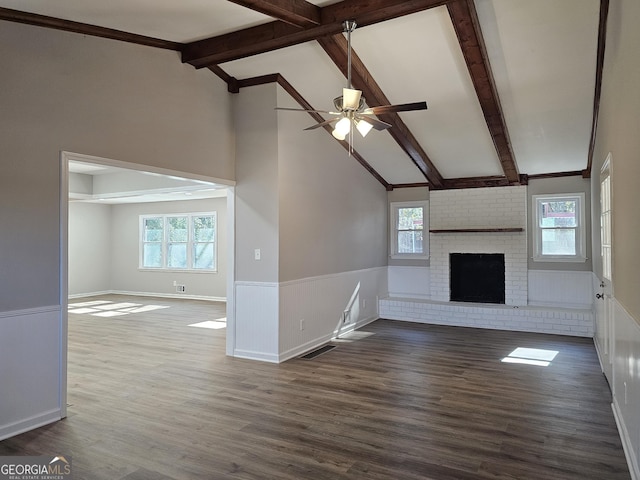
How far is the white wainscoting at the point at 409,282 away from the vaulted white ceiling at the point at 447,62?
101 inches

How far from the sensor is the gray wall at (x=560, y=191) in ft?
23.0

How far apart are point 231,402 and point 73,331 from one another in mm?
4344

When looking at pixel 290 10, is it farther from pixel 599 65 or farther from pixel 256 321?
pixel 256 321

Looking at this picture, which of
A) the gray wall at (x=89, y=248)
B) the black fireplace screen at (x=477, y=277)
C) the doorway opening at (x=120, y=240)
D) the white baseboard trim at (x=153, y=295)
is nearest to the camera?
the black fireplace screen at (x=477, y=277)

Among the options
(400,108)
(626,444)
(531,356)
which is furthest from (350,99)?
(531,356)

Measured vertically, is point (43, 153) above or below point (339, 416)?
above

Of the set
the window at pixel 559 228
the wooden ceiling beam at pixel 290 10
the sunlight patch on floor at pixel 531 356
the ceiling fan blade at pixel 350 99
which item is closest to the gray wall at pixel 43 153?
the wooden ceiling beam at pixel 290 10

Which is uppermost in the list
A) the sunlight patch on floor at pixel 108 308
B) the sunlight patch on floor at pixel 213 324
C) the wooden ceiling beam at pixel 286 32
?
the wooden ceiling beam at pixel 286 32

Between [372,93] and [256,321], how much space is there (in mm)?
3007

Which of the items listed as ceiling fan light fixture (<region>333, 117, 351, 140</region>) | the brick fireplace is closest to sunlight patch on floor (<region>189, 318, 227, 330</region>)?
the brick fireplace

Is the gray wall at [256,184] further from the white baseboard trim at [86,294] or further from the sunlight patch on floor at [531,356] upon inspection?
the white baseboard trim at [86,294]

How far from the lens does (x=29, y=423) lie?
11.0 feet

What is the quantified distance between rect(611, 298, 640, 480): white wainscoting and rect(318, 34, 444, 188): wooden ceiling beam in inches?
126

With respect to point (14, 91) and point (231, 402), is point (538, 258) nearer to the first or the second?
point (231, 402)
